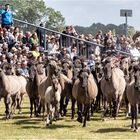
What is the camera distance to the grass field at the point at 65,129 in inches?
625

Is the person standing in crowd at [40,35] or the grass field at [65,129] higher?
the person standing in crowd at [40,35]

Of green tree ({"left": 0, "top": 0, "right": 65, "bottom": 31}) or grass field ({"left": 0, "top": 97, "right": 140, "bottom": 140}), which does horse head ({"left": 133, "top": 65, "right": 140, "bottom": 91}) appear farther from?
green tree ({"left": 0, "top": 0, "right": 65, "bottom": 31})

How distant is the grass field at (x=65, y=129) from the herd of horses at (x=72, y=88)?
1.21 ft

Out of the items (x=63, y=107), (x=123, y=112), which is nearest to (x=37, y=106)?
(x=63, y=107)

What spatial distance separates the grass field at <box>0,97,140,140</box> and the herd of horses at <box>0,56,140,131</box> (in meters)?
0.37

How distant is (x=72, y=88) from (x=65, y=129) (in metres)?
2.33

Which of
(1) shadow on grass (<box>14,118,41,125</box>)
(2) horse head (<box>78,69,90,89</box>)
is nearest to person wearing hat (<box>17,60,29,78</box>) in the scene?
(1) shadow on grass (<box>14,118,41,125</box>)

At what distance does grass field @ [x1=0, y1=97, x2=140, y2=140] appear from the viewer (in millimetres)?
15875

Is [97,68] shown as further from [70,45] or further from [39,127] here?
[70,45]

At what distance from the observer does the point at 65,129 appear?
1725 cm

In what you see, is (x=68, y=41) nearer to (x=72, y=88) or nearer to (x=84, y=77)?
(x=72, y=88)

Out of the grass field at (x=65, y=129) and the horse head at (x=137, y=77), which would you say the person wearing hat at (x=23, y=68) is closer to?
the grass field at (x=65, y=129)

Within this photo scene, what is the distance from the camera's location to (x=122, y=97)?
21.5m

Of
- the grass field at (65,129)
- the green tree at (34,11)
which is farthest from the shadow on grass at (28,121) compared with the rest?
the green tree at (34,11)
